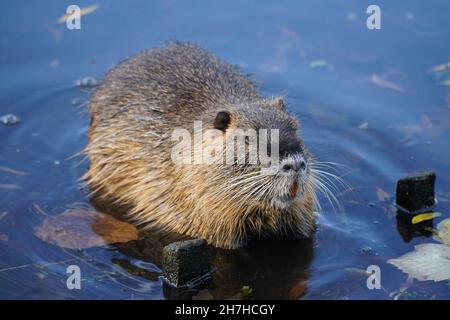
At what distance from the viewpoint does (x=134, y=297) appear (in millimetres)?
5766

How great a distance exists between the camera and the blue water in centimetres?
605

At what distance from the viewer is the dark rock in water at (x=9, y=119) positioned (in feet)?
27.2

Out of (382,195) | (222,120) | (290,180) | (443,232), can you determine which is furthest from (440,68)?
(290,180)

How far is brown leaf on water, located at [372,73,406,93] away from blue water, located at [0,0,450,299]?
0.02 meters

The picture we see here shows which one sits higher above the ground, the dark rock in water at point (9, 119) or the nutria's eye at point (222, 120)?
the dark rock in water at point (9, 119)

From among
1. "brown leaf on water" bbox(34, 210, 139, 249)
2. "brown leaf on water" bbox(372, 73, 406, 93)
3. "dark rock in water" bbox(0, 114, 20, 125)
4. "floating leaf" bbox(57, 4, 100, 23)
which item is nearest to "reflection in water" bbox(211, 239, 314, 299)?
"brown leaf on water" bbox(34, 210, 139, 249)

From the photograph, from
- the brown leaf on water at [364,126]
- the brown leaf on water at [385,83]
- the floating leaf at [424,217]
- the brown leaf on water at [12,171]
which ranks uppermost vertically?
the brown leaf on water at [385,83]

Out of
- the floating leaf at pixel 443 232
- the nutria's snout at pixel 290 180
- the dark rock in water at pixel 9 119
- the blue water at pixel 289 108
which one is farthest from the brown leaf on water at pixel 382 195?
the dark rock in water at pixel 9 119

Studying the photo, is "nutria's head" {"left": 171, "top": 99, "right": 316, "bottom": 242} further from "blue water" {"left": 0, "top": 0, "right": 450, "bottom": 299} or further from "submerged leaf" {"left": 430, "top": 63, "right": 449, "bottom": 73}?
"submerged leaf" {"left": 430, "top": 63, "right": 449, "bottom": 73}

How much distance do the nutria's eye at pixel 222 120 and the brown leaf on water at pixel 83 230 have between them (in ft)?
4.14

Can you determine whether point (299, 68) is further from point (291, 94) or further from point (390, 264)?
point (390, 264)

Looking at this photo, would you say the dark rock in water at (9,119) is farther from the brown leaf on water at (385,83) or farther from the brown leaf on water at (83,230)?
the brown leaf on water at (385,83)

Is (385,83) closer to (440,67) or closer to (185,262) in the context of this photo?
(440,67)
